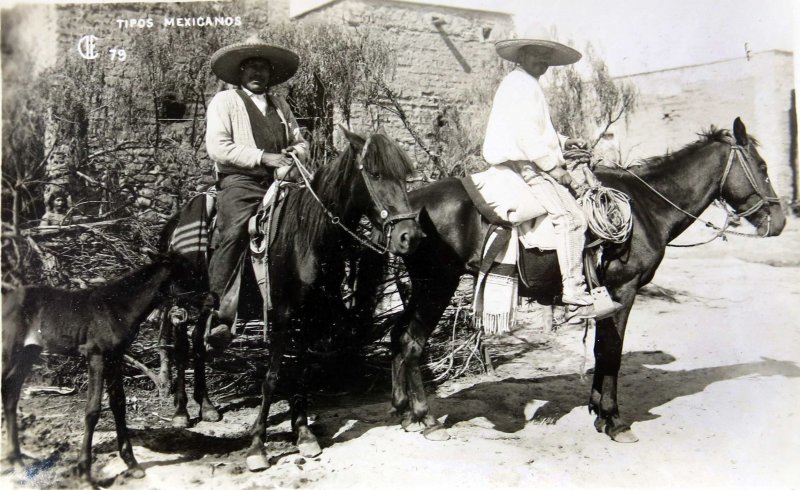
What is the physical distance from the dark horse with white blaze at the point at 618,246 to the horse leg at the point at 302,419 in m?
0.81

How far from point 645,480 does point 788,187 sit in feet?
23.5

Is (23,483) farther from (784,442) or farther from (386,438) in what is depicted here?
(784,442)

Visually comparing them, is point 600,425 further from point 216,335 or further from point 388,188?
point 216,335

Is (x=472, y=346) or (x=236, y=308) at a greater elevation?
(x=236, y=308)

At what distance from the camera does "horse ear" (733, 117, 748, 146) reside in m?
4.98

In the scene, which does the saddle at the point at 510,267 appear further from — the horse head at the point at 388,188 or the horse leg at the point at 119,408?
the horse leg at the point at 119,408

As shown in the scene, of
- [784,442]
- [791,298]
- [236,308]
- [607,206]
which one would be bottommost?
[784,442]

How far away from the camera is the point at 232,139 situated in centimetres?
459

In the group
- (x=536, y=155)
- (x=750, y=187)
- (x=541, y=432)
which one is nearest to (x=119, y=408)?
(x=541, y=432)

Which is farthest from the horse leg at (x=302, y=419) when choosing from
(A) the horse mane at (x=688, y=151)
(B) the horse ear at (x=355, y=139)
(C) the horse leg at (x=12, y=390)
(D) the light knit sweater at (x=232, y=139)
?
(A) the horse mane at (x=688, y=151)

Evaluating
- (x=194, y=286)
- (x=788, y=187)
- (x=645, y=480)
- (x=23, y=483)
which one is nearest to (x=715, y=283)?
(x=788, y=187)

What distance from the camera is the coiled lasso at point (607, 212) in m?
4.64

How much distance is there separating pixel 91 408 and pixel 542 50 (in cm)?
415

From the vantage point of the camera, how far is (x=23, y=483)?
13.8ft
